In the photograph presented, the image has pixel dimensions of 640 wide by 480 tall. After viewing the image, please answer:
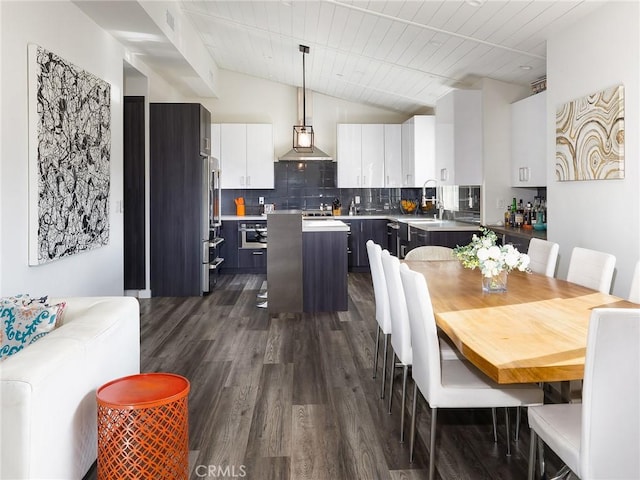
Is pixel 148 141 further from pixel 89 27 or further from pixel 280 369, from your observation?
pixel 280 369

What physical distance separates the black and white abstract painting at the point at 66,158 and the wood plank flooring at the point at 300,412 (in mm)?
1077

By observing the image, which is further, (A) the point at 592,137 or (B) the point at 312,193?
(B) the point at 312,193

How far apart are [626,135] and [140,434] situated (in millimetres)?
3379

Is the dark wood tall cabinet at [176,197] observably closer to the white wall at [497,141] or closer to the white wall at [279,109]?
the white wall at [279,109]

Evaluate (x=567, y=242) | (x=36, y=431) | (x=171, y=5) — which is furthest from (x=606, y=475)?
(x=171, y=5)

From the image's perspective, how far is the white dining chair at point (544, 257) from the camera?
3457mm

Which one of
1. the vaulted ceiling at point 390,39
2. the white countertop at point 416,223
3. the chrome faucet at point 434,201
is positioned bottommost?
the white countertop at point 416,223

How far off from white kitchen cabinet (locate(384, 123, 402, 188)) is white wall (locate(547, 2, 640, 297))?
4043mm

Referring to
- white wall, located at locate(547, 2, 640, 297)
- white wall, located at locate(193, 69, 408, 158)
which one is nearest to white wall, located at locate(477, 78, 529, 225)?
white wall, located at locate(547, 2, 640, 297)

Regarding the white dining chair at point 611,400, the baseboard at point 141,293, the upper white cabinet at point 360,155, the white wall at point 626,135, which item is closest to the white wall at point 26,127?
the baseboard at point 141,293

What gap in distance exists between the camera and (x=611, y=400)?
1532 millimetres

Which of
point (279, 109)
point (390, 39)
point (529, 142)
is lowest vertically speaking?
point (529, 142)

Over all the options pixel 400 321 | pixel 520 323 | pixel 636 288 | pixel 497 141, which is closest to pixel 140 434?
pixel 400 321

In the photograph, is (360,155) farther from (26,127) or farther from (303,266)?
(26,127)
